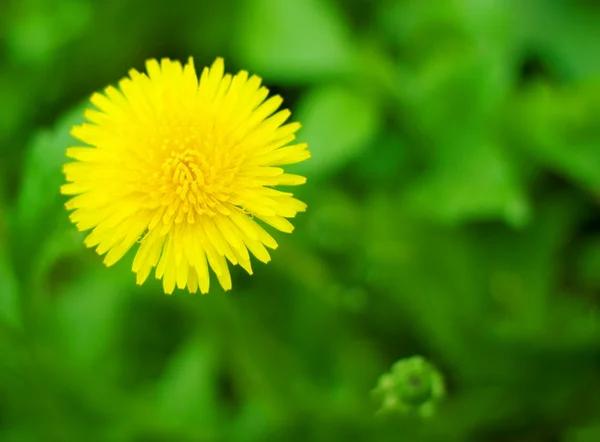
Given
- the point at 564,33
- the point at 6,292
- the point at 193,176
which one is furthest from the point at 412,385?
the point at 564,33

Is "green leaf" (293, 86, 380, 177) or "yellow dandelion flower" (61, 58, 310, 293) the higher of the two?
"green leaf" (293, 86, 380, 177)

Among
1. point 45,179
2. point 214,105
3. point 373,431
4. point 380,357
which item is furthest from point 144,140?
point 380,357

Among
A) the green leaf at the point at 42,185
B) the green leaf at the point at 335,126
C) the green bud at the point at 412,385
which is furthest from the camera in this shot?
the green leaf at the point at 335,126

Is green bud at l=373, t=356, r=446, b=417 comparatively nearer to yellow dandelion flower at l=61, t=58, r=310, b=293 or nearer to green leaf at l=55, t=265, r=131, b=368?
yellow dandelion flower at l=61, t=58, r=310, b=293

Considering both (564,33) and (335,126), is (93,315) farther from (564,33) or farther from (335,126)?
(564,33)

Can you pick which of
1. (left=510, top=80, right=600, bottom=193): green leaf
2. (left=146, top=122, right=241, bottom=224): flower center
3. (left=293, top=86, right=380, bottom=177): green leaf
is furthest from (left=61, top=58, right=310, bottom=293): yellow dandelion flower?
(left=510, top=80, right=600, bottom=193): green leaf

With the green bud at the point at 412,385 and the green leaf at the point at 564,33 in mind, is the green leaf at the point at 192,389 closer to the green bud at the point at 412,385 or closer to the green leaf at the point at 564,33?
the green bud at the point at 412,385

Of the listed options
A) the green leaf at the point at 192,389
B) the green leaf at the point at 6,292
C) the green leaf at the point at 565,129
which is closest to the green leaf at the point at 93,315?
the green leaf at the point at 6,292

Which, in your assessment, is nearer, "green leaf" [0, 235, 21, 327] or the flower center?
the flower center
